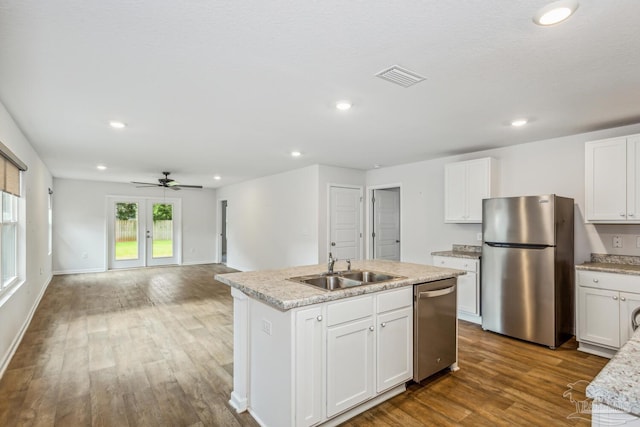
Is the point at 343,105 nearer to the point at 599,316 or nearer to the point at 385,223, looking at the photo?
the point at 599,316

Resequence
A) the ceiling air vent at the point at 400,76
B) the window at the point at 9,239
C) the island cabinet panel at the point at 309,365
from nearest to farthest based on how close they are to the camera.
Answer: the island cabinet panel at the point at 309,365 → the ceiling air vent at the point at 400,76 → the window at the point at 9,239

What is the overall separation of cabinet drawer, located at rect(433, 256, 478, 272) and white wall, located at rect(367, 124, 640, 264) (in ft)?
1.78

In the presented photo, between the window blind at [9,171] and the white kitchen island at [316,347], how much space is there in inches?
94.2

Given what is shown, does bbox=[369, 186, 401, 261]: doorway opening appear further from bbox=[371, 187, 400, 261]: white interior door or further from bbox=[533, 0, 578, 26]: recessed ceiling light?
bbox=[533, 0, 578, 26]: recessed ceiling light

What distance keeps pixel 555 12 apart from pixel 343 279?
Result: 2.16 meters

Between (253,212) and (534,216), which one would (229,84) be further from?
(253,212)

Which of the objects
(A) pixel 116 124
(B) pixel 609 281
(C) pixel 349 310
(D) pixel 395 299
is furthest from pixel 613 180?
(A) pixel 116 124

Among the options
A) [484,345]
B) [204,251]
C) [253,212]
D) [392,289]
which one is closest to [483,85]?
[392,289]

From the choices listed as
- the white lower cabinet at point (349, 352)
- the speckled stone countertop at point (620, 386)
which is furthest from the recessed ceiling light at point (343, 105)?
the speckled stone countertop at point (620, 386)

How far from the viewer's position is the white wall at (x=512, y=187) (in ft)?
12.1

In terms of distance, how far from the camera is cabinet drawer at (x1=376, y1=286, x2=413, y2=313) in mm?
2398

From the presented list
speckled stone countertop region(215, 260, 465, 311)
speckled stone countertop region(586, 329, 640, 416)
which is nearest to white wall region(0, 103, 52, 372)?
speckled stone countertop region(215, 260, 465, 311)

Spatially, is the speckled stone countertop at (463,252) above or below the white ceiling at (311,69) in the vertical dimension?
below

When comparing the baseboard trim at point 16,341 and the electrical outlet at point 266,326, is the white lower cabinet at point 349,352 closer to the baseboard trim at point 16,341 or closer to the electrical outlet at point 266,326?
the electrical outlet at point 266,326
